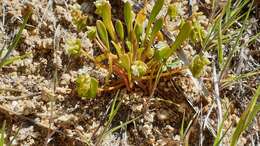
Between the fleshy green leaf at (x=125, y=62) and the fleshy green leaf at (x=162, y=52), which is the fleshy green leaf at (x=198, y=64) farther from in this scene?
the fleshy green leaf at (x=125, y=62)

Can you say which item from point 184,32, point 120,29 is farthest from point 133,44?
point 184,32

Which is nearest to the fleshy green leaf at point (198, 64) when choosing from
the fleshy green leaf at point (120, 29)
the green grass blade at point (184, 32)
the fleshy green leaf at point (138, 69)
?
the green grass blade at point (184, 32)

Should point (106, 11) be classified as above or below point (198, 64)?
above

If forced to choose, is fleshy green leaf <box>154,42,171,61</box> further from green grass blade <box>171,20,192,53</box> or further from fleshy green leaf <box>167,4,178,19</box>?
fleshy green leaf <box>167,4,178,19</box>

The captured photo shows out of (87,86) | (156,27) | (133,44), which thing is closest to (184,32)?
(156,27)

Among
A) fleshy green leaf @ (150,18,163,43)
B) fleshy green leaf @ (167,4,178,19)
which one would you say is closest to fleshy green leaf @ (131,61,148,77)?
fleshy green leaf @ (150,18,163,43)

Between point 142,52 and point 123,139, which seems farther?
point 142,52

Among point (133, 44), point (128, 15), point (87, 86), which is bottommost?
point (87, 86)

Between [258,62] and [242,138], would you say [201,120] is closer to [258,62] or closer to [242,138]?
[242,138]

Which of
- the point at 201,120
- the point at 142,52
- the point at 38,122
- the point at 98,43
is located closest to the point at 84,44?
the point at 98,43

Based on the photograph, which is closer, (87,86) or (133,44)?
(87,86)

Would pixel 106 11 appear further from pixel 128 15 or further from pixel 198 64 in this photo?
pixel 198 64
